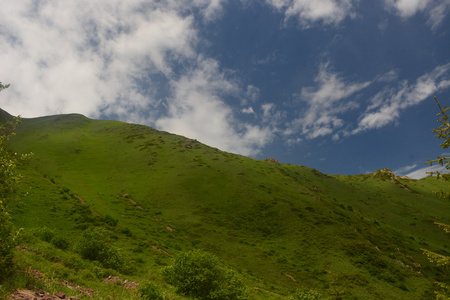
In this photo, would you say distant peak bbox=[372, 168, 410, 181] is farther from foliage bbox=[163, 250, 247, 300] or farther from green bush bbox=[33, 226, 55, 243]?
green bush bbox=[33, 226, 55, 243]

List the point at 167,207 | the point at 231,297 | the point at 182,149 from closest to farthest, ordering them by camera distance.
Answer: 1. the point at 231,297
2. the point at 167,207
3. the point at 182,149

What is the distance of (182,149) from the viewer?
108 meters

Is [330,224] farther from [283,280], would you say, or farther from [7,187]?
[7,187]

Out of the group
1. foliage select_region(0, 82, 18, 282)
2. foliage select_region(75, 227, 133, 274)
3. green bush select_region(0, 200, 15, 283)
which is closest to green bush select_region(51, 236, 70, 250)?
foliage select_region(75, 227, 133, 274)

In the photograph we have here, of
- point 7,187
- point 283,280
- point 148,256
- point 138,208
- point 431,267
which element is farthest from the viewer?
point 138,208

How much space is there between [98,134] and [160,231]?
105841mm

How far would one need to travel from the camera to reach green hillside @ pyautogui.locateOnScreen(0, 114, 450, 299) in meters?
28.5

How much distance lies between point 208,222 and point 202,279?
35.7m

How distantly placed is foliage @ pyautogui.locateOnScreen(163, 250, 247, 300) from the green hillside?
1.41 meters

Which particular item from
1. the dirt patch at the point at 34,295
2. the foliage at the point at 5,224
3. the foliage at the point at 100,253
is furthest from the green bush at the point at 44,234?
the dirt patch at the point at 34,295

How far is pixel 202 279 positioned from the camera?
20047mm

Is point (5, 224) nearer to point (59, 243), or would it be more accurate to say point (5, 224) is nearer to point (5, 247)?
point (5, 247)

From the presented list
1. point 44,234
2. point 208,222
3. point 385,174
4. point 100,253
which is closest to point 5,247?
point 100,253

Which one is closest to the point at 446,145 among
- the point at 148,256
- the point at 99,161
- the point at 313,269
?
the point at 148,256
